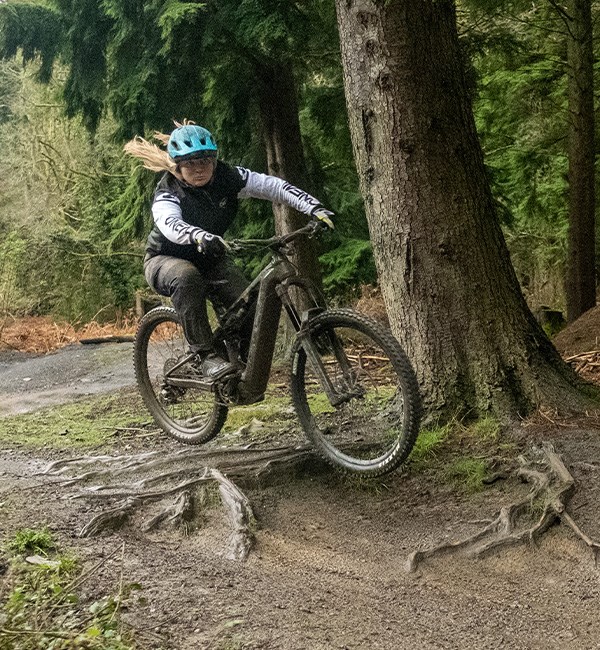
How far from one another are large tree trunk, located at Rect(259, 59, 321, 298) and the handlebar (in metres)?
4.04

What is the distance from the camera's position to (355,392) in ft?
15.8

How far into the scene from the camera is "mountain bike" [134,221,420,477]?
4695 mm

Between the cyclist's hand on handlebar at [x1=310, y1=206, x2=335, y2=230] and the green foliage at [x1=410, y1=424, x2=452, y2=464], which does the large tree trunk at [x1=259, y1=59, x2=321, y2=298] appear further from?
the cyclist's hand on handlebar at [x1=310, y1=206, x2=335, y2=230]

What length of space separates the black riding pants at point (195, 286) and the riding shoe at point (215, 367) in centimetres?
7

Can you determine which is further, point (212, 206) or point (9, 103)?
point (9, 103)

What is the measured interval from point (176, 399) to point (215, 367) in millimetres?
967

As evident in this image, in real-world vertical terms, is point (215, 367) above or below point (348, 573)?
above

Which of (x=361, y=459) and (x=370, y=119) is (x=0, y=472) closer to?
(x=361, y=459)

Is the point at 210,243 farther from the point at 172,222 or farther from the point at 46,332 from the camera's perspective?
the point at 46,332

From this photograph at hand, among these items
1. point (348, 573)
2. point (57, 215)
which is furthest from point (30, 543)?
point (57, 215)

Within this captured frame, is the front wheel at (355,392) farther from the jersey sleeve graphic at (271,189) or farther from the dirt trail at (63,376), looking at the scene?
the dirt trail at (63,376)

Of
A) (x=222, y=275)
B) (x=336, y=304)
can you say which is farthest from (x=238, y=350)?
(x=336, y=304)

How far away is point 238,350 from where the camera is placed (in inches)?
221

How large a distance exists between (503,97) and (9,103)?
17531mm
